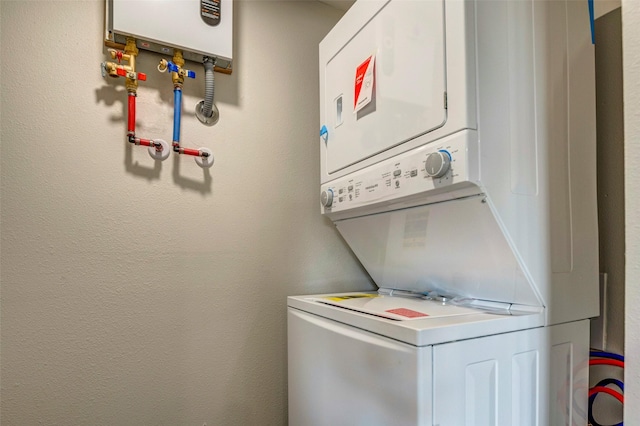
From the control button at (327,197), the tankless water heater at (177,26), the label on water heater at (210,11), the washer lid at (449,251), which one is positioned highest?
the label on water heater at (210,11)

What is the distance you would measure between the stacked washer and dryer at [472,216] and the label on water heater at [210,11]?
59 centimetres

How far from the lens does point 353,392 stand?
104 cm

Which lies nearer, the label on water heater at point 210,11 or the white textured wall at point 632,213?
the white textured wall at point 632,213

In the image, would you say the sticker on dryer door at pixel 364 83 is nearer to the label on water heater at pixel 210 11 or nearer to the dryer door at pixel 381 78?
the dryer door at pixel 381 78

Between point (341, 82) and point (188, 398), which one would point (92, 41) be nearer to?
point (341, 82)

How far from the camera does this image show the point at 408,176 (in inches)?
41.7

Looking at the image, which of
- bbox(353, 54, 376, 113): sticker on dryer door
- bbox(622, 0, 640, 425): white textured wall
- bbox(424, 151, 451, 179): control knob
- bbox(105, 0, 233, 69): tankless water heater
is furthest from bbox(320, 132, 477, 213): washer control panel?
bbox(105, 0, 233, 69): tankless water heater

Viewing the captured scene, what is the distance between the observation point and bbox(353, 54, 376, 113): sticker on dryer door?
1.25 metres

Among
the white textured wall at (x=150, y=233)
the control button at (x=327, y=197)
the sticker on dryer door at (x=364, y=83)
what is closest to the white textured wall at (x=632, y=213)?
the sticker on dryer door at (x=364, y=83)

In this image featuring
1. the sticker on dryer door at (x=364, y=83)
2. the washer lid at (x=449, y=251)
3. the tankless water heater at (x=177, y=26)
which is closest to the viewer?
the washer lid at (x=449, y=251)

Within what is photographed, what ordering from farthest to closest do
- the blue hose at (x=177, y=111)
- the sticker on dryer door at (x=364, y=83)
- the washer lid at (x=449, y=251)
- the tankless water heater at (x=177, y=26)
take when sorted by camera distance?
the blue hose at (x=177, y=111) → the tankless water heater at (x=177, y=26) → the sticker on dryer door at (x=364, y=83) → the washer lid at (x=449, y=251)

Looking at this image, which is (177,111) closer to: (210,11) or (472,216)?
(210,11)

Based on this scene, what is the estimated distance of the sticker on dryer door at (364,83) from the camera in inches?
49.1

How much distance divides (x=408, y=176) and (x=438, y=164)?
0.46 ft
